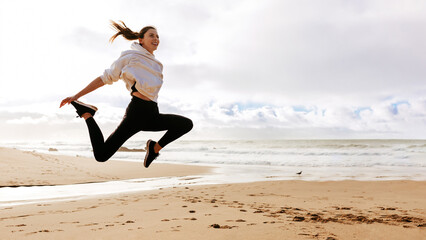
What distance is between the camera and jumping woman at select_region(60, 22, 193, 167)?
9.74ft

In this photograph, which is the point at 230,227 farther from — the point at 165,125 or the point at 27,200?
the point at 27,200

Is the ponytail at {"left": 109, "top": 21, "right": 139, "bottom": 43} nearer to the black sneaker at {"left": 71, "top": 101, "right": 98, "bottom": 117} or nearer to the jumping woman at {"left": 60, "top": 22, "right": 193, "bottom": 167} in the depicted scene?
the jumping woman at {"left": 60, "top": 22, "right": 193, "bottom": 167}

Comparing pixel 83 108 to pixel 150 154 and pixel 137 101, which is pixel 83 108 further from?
pixel 150 154

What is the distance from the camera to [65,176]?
12633mm

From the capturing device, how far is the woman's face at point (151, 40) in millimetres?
3193

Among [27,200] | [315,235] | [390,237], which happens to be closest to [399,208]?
[390,237]

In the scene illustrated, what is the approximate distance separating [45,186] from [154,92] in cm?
960

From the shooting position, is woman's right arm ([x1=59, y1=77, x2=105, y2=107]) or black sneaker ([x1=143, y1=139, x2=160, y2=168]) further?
black sneaker ([x1=143, y1=139, x2=160, y2=168])

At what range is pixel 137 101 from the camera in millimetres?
2980

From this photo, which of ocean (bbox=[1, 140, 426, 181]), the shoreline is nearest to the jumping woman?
the shoreline

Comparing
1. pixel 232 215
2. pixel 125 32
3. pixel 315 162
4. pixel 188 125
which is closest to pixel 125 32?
pixel 125 32

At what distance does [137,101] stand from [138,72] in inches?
11.4

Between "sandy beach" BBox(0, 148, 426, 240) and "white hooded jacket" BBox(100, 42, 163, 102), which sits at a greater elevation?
"white hooded jacket" BBox(100, 42, 163, 102)

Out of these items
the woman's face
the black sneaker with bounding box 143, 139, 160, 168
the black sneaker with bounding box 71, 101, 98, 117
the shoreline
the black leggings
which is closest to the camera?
the black leggings
